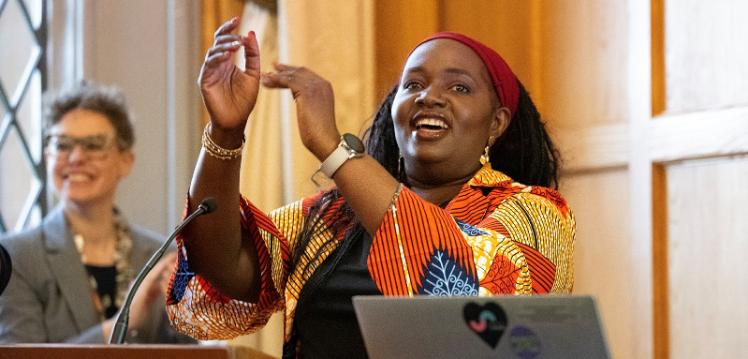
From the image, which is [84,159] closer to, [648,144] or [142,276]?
[648,144]

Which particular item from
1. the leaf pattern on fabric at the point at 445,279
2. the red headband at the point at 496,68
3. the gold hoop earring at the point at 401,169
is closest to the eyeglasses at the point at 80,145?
the gold hoop earring at the point at 401,169

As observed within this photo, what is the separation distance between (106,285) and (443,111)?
5.32 ft

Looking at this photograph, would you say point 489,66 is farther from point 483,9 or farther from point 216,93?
point 483,9

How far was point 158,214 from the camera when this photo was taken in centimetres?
383

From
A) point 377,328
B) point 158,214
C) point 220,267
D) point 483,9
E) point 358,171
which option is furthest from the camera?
point 158,214

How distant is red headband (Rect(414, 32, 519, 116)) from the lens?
2.22m

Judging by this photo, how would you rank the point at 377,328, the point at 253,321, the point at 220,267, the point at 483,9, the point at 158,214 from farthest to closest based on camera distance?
the point at 158,214, the point at 483,9, the point at 253,321, the point at 220,267, the point at 377,328

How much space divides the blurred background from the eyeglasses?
22cm

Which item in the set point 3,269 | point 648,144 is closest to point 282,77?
point 3,269

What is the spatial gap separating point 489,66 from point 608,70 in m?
0.82

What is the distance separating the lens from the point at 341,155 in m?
1.80

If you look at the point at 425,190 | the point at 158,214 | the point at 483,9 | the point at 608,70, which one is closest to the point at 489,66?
the point at 425,190

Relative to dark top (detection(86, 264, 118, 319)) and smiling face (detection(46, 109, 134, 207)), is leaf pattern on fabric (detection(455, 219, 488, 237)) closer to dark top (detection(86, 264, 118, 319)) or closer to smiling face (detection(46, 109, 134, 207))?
dark top (detection(86, 264, 118, 319))

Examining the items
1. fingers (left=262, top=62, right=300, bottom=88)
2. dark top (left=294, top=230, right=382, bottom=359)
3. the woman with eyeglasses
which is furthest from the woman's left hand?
the woman with eyeglasses
